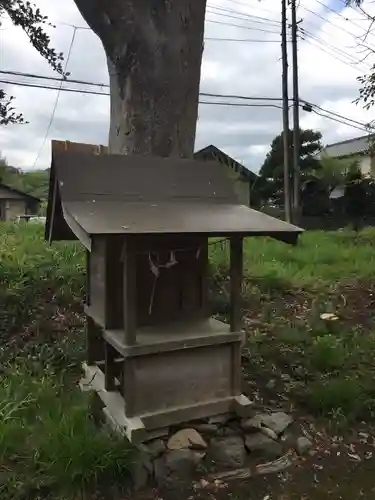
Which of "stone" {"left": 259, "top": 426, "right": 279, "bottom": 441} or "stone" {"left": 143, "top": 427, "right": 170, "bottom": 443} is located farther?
"stone" {"left": 259, "top": 426, "right": 279, "bottom": 441}

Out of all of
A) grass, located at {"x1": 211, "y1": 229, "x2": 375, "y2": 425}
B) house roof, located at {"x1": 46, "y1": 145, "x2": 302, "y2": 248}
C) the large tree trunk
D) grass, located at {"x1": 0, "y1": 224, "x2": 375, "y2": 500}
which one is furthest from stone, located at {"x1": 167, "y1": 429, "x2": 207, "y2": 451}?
the large tree trunk

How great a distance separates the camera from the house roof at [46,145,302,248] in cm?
264

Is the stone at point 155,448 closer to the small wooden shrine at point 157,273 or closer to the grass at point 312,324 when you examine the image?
the small wooden shrine at point 157,273

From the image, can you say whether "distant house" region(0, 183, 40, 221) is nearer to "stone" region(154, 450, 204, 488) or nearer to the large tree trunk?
the large tree trunk

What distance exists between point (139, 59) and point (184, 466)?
323cm

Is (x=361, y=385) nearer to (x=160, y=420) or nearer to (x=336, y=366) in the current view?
(x=336, y=366)

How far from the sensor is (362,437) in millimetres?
3314

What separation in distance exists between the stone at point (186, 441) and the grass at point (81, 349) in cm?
28

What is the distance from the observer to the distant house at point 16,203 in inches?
1027

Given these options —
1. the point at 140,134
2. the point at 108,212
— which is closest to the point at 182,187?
the point at 108,212

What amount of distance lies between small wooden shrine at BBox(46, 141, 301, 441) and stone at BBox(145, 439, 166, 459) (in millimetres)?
82

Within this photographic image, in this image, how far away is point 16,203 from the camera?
2655 centimetres

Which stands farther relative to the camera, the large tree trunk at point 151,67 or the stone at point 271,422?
the large tree trunk at point 151,67

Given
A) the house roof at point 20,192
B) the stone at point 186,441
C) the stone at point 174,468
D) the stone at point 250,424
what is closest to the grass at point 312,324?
the stone at point 250,424
